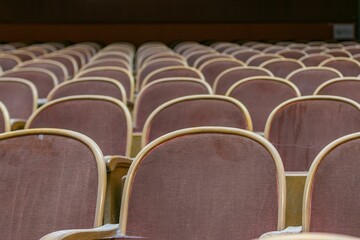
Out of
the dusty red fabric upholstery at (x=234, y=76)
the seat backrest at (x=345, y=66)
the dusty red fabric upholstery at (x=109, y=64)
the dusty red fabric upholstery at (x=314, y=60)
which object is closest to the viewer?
the dusty red fabric upholstery at (x=234, y=76)

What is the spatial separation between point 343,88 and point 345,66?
1.85m

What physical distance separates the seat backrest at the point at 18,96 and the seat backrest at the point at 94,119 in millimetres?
890

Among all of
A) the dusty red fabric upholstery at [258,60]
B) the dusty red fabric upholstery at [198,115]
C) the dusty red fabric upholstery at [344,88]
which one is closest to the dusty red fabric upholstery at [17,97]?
the dusty red fabric upholstery at [198,115]

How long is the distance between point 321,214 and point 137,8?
1366 centimetres

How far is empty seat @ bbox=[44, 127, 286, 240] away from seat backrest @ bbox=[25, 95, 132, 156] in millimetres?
Result: 1249

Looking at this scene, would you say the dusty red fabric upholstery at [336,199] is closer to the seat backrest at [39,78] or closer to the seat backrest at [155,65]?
the seat backrest at [39,78]

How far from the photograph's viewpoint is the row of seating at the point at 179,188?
7.21 ft

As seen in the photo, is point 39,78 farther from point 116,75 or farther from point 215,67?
point 215,67

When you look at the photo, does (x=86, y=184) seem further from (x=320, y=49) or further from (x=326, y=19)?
(x=326, y=19)

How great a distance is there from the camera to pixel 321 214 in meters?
2.17

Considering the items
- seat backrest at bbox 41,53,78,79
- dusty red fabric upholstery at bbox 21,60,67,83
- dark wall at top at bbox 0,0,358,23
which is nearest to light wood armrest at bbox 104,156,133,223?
dusty red fabric upholstery at bbox 21,60,67,83

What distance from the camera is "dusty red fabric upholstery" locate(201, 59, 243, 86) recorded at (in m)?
6.52

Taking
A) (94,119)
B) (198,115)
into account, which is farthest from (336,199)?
(94,119)

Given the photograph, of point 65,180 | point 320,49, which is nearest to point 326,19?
point 320,49
